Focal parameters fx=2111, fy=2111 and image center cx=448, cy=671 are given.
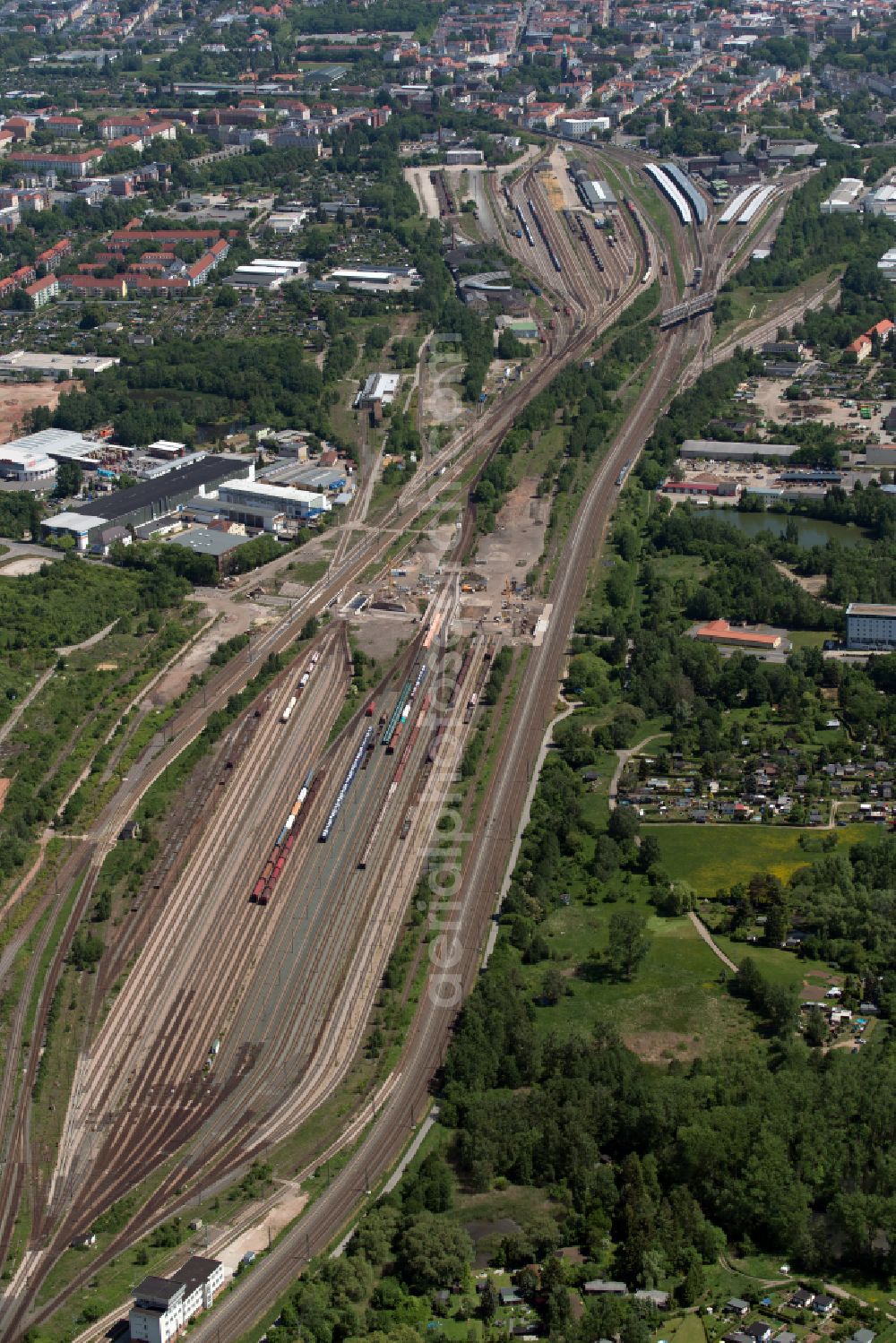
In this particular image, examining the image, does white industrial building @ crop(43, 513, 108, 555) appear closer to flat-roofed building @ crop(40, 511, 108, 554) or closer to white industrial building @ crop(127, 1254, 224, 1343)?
flat-roofed building @ crop(40, 511, 108, 554)

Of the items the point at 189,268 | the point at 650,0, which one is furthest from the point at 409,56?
the point at 189,268

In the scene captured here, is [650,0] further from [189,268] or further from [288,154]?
[189,268]

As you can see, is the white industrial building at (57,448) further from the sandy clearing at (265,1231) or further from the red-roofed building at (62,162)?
the sandy clearing at (265,1231)

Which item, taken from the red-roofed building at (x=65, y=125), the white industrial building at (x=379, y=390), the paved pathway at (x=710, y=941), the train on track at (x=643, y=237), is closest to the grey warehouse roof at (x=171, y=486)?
the white industrial building at (x=379, y=390)

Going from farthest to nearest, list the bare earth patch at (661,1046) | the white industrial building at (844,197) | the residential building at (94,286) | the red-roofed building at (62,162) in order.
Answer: the red-roofed building at (62,162) → the white industrial building at (844,197) → the residential building at (94,286) → the bare earth patch at (661,1046)

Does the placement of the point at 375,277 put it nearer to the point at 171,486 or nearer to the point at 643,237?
the point at 643,237

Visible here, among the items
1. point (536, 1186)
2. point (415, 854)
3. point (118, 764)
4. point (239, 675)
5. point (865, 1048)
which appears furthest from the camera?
point (239, 675)
